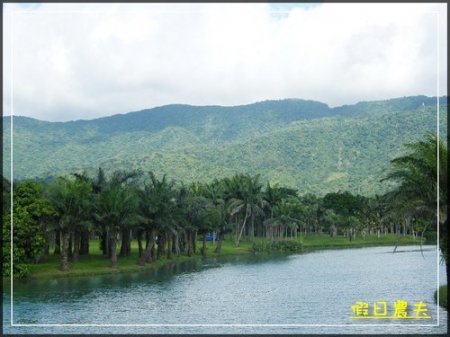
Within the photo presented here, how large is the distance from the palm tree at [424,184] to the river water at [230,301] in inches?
111

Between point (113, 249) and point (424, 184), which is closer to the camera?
point (424, 184)

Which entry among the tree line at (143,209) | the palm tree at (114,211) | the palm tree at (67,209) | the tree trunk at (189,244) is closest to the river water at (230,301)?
the tree line at (143,209)

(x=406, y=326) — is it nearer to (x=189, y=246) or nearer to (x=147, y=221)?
(x=147, y=221)

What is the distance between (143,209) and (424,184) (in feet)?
132

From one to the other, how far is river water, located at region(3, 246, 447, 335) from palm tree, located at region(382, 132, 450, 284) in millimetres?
2818

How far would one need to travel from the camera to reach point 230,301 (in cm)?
4156

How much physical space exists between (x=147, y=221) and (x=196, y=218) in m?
19.9

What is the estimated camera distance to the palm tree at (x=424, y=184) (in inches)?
1260

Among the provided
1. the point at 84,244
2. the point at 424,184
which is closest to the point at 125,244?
the point at 84,244

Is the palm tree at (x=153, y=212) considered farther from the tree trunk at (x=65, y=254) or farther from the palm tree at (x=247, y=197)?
the palm tree at (x=247, y=197)

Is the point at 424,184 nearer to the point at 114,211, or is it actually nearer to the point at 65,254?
the point at 114,211

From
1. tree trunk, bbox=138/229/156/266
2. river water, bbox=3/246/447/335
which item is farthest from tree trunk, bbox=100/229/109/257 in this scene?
river water, bbox=3/246/447/335

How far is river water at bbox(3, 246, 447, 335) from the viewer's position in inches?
1192

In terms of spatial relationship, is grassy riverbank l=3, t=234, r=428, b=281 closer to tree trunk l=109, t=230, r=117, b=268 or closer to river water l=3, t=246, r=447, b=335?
tree trunk l=109, t=230, r=117, b=268
